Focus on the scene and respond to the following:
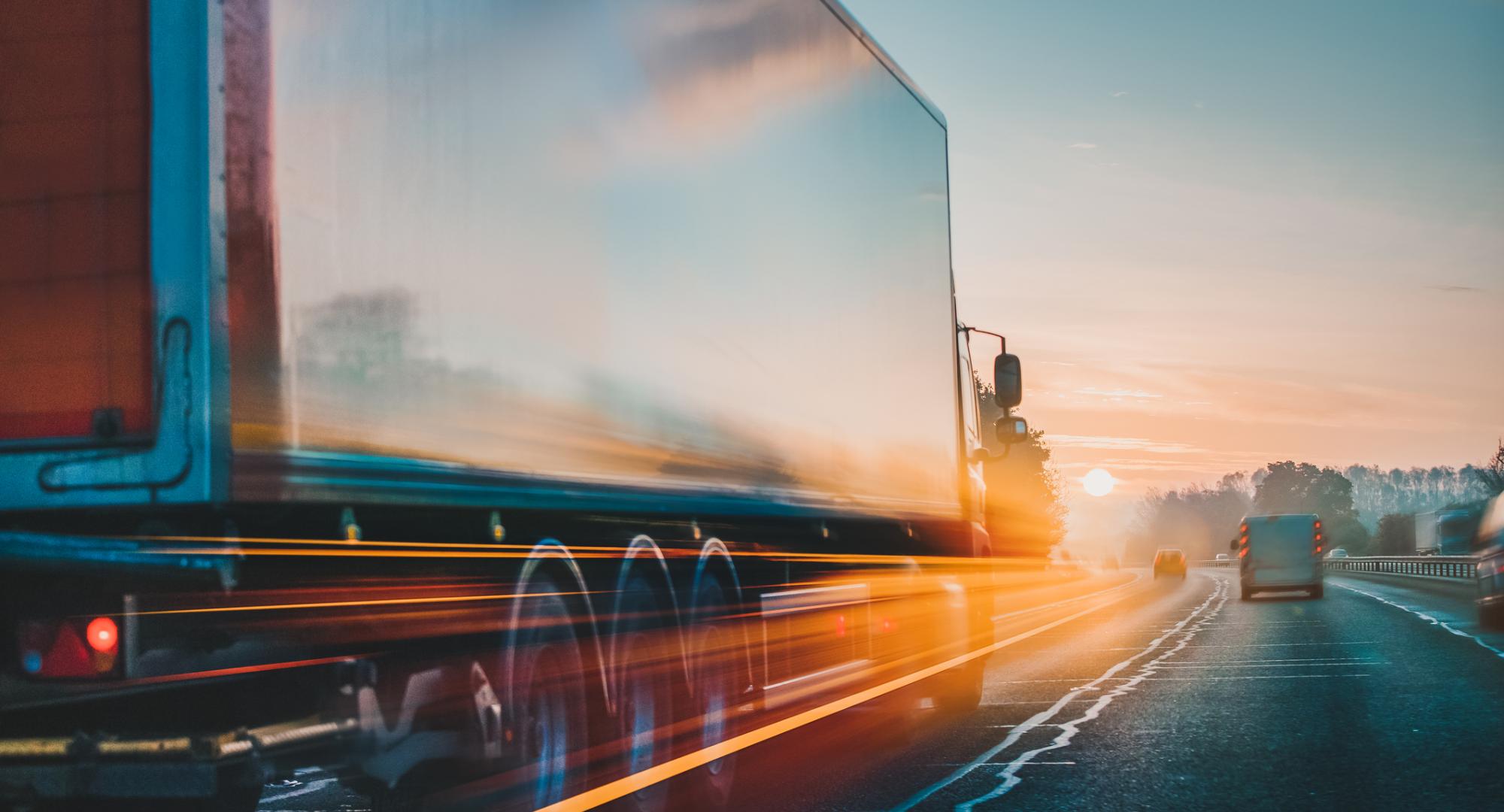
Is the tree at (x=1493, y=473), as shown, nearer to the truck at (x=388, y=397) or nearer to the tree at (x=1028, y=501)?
the tree at (x=1028, y=501)

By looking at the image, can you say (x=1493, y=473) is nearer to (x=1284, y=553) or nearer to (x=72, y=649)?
(x=1284, y=553)

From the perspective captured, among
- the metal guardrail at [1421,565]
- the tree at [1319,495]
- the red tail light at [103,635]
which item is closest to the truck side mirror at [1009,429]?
the red tail light at [103,635]

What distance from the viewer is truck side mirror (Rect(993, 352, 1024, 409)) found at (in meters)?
13.5

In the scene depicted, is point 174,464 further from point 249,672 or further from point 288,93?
point 288,93

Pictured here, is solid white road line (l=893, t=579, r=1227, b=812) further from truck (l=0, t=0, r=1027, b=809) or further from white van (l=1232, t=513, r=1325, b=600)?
white van (l=1232, t=513, r=1325, b=600)

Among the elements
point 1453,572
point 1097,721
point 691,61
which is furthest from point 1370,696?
point 1453,572

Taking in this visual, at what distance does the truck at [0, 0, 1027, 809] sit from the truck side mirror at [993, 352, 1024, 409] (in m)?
4.94

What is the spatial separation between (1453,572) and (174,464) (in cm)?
5360

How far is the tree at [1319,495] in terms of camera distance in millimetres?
161125

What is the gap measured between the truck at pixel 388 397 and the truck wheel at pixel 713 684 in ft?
0.09

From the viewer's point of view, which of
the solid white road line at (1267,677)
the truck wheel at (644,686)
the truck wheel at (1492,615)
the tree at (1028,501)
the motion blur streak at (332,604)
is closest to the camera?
the motion blur streak at (332,604)

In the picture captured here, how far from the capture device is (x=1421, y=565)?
197 feet

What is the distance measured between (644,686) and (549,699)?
0.96 metres

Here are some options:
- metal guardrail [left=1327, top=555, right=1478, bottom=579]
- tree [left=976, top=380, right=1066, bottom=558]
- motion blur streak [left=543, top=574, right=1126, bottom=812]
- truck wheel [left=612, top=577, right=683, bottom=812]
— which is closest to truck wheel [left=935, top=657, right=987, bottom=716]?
motion blur streak [left=543, top=574, right=1126, bottom=812]
